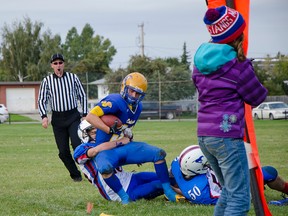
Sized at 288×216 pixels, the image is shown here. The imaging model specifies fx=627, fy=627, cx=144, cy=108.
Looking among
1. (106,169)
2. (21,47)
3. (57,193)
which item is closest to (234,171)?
(106,169)

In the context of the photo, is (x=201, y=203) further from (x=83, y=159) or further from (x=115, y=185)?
(x=83, y=159)

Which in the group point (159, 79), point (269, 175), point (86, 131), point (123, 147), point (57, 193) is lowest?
point (57, 193)

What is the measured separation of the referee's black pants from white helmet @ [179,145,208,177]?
9.08 feet

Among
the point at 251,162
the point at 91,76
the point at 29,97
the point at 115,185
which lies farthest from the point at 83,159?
the point at 29,97

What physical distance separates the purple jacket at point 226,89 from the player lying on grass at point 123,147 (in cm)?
206

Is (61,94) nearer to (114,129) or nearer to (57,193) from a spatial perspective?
(57,193)

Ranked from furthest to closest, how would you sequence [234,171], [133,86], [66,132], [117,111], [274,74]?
1. [274,74]
2. [66,132]
3. [117,111]
4. [133,86]
5. [234,171]

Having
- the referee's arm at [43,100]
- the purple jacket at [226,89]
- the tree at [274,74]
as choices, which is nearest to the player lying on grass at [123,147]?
the purple jacket at [226,89]

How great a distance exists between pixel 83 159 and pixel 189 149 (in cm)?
113

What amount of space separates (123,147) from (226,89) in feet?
7.71

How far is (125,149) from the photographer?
637cm

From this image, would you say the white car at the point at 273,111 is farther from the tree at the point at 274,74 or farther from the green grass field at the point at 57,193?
the green grass field at the point at 57,193

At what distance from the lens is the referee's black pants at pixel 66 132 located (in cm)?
873

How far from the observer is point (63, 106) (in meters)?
8.91
